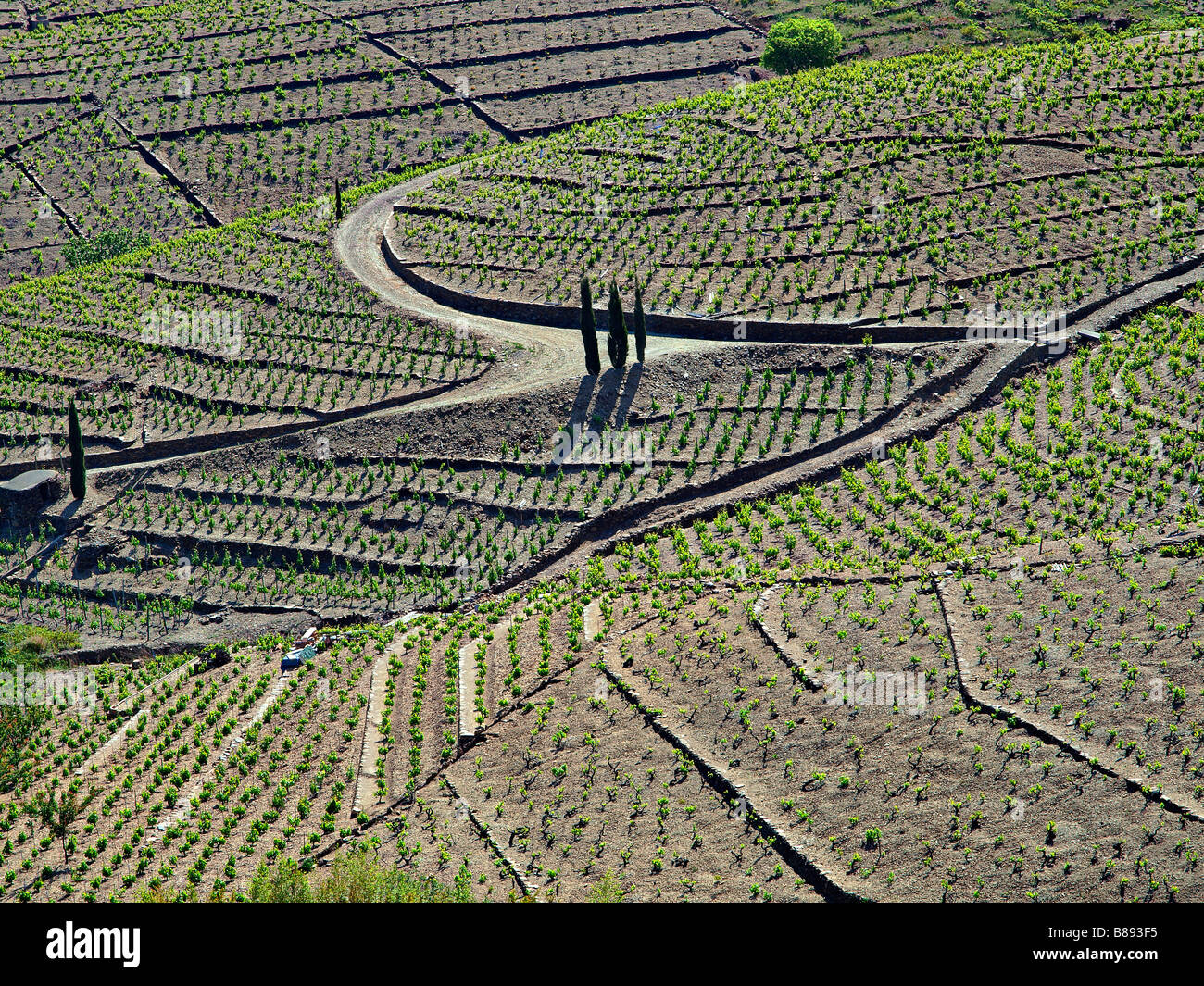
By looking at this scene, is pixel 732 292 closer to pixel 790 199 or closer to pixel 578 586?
pixel 790 199

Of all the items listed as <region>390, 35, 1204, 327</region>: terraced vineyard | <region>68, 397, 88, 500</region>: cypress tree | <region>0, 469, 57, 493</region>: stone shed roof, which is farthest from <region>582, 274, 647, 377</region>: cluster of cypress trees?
<region>0, 469, 57, 493</region>: stone shed roof

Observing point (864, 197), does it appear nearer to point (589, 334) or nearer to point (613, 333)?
point (613, 333)

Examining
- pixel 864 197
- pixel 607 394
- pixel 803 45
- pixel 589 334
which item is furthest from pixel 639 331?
pixel 803 45

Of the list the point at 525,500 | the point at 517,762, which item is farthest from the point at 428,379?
the point at 517,762

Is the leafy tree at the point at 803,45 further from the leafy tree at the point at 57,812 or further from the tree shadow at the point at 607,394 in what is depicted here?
the leafy tree at the point at 57,812

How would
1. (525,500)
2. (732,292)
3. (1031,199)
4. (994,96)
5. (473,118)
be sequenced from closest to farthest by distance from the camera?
(525,500)
(732,292)
(1031,199)
(994,96)
(473,118)

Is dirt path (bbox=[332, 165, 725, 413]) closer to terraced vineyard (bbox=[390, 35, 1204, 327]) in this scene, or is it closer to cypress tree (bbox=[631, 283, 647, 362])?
cypress tree (bbox=[631, 283, 647, 362])

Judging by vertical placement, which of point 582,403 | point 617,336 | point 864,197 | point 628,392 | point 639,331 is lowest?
point 582,403
